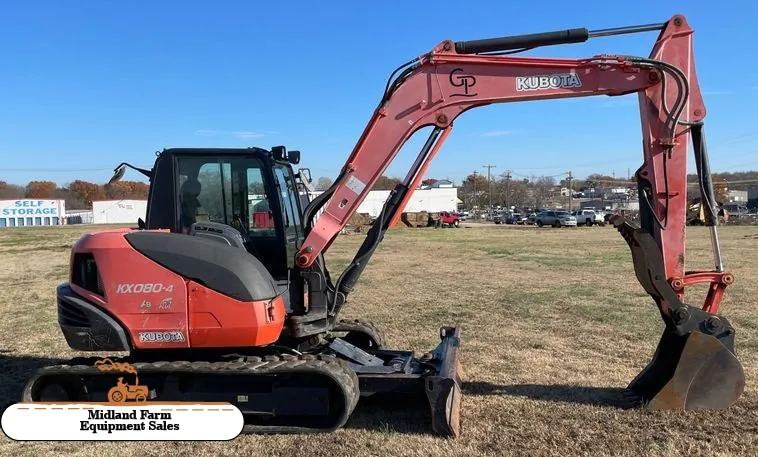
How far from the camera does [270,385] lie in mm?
5500

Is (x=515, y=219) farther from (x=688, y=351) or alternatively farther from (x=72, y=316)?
(x=72, y=316)

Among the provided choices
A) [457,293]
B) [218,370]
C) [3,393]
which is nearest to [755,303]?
[457,293]

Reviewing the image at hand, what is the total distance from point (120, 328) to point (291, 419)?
1733 millimetres

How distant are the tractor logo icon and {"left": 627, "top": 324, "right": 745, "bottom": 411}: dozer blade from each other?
4.70 meters

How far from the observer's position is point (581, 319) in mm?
10414

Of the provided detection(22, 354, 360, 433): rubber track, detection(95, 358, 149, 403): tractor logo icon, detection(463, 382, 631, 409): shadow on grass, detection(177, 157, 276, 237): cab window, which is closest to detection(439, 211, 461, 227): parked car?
detection(463, 382, 631, 409): shadow on grass

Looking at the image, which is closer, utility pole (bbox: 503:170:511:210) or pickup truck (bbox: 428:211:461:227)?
pickup truck (bbox: 428:211:461:227)

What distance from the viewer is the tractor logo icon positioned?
215 inches

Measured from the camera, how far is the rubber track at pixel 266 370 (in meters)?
5.29

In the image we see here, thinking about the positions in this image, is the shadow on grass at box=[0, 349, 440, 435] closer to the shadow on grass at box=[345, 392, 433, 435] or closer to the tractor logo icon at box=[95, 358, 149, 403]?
the shadow on grass at box=[345, 392, 433, 435]

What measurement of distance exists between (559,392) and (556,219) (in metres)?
52.3

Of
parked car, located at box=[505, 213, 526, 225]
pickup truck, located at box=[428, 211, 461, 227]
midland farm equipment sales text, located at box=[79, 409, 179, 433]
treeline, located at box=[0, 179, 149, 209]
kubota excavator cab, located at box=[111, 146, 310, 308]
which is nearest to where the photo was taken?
midland farm equipment sales text, located at box=[79, 409, 179, 433]

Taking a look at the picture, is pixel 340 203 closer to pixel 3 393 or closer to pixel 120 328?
pixel 120 328

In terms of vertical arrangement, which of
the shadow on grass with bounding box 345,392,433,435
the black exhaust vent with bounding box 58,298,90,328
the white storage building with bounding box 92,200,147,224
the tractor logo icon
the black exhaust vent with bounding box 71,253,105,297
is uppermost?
the white storage building with bounding box 92,200,147,224
